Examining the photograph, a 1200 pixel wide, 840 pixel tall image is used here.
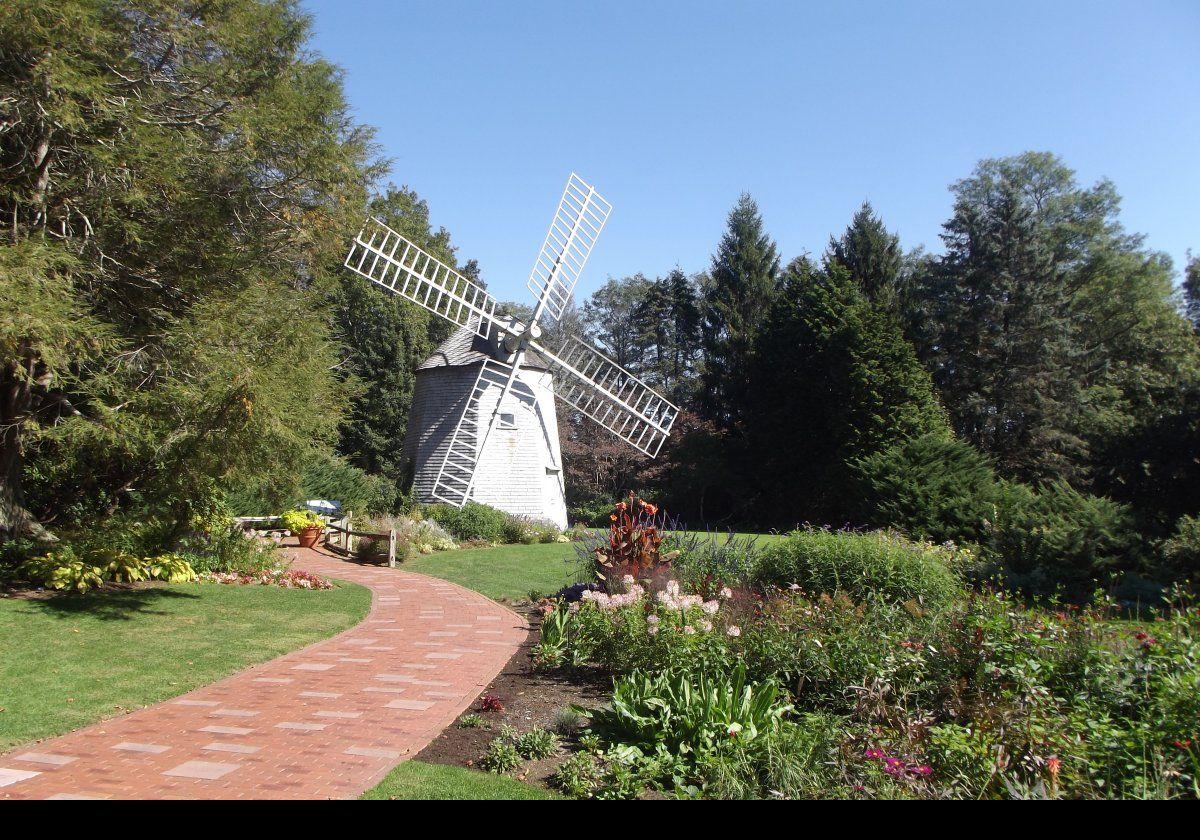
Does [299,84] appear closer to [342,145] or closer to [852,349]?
[342,145]

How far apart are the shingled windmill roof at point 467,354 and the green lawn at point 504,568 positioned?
5.30m

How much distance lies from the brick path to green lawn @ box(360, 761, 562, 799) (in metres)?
0.13

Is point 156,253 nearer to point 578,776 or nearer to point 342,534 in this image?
point 342,534

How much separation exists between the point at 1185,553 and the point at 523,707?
10862 mm

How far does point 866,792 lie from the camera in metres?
3.84

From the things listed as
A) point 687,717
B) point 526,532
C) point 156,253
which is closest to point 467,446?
point 526,532

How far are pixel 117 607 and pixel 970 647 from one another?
9.37 metres

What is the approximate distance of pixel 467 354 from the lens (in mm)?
21922

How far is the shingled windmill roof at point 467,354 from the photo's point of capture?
2148 centimetres

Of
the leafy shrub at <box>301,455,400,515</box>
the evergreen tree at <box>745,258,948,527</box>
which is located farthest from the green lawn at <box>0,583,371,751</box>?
the evergreen tree at <box>745,258,948,527</box>

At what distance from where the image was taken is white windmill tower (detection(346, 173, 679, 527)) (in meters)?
21.0

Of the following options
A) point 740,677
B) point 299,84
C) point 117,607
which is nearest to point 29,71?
point 299,84
